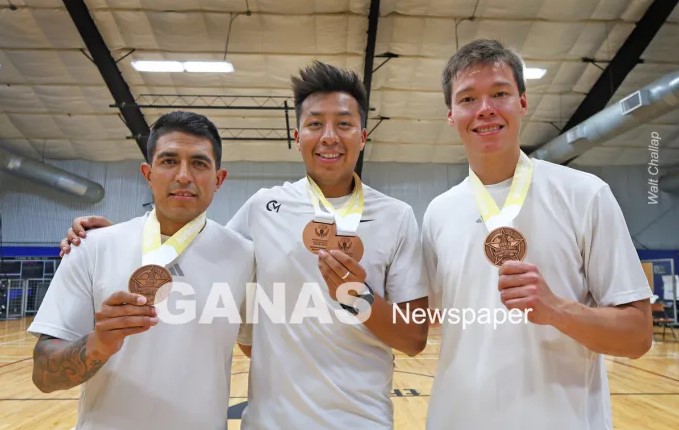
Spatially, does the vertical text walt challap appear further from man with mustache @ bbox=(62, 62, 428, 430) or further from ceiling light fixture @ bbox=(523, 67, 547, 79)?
man with mustache @ bbox=(62, 62, 428, 430)

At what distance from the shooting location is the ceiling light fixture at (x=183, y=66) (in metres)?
12.0

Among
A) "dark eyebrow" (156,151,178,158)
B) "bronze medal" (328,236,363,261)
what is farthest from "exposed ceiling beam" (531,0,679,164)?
"dark eyebrow" (156,151,178,158)

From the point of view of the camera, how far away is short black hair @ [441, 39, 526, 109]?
192 cm

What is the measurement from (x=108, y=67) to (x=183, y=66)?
80.5 inches

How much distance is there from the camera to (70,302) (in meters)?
1.85

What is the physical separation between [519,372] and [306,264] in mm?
867

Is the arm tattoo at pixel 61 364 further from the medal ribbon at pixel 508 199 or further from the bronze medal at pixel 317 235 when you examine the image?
the medal ribbon at pixel 508 199

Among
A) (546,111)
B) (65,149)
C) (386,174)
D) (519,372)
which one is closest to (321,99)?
(519,372)

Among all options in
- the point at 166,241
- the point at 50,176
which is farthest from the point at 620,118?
the point at 50,176

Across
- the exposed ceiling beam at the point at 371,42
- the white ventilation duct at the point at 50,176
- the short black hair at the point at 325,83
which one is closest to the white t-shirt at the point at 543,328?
the short black hair at the point at 325,83

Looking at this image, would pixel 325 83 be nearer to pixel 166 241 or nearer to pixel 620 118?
pixel 166 241

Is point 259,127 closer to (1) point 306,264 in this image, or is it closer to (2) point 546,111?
(2) point 546,111

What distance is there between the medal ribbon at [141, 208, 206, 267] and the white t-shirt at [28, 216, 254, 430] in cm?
4

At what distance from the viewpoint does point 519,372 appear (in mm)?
1763
